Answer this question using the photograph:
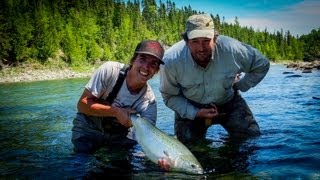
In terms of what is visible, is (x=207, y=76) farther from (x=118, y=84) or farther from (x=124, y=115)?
(x=124, y=115)

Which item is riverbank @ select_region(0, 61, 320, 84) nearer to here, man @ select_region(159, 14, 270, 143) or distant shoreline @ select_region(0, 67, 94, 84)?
distant shoreline @ select_region(0, 67, 94, 84)

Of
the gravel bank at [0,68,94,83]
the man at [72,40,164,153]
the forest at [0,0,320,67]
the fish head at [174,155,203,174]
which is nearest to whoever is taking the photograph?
the fish head at [174,155,203,174]

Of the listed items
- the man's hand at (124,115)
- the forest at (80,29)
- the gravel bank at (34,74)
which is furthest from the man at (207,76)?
the forest at (80,29)

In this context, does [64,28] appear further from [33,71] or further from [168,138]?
[168,138]

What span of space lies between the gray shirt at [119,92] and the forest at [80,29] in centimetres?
7242

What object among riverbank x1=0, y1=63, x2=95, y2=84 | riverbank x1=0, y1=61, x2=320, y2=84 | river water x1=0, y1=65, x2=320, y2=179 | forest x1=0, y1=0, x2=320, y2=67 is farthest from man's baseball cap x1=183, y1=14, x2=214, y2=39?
forest x1=0, y1=0, x2=320, y2=67

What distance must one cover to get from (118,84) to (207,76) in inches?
59.3

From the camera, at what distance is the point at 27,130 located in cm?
1227

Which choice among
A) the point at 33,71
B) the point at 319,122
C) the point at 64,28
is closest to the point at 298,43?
the point at 64,28

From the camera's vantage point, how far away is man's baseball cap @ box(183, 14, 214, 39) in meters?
5.83

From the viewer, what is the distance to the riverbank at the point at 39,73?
61906mm

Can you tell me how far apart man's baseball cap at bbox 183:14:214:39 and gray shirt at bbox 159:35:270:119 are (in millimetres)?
596

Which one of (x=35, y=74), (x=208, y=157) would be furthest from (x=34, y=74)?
(x=208, y=157)

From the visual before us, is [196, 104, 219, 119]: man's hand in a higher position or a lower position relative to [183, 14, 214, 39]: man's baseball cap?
lower
